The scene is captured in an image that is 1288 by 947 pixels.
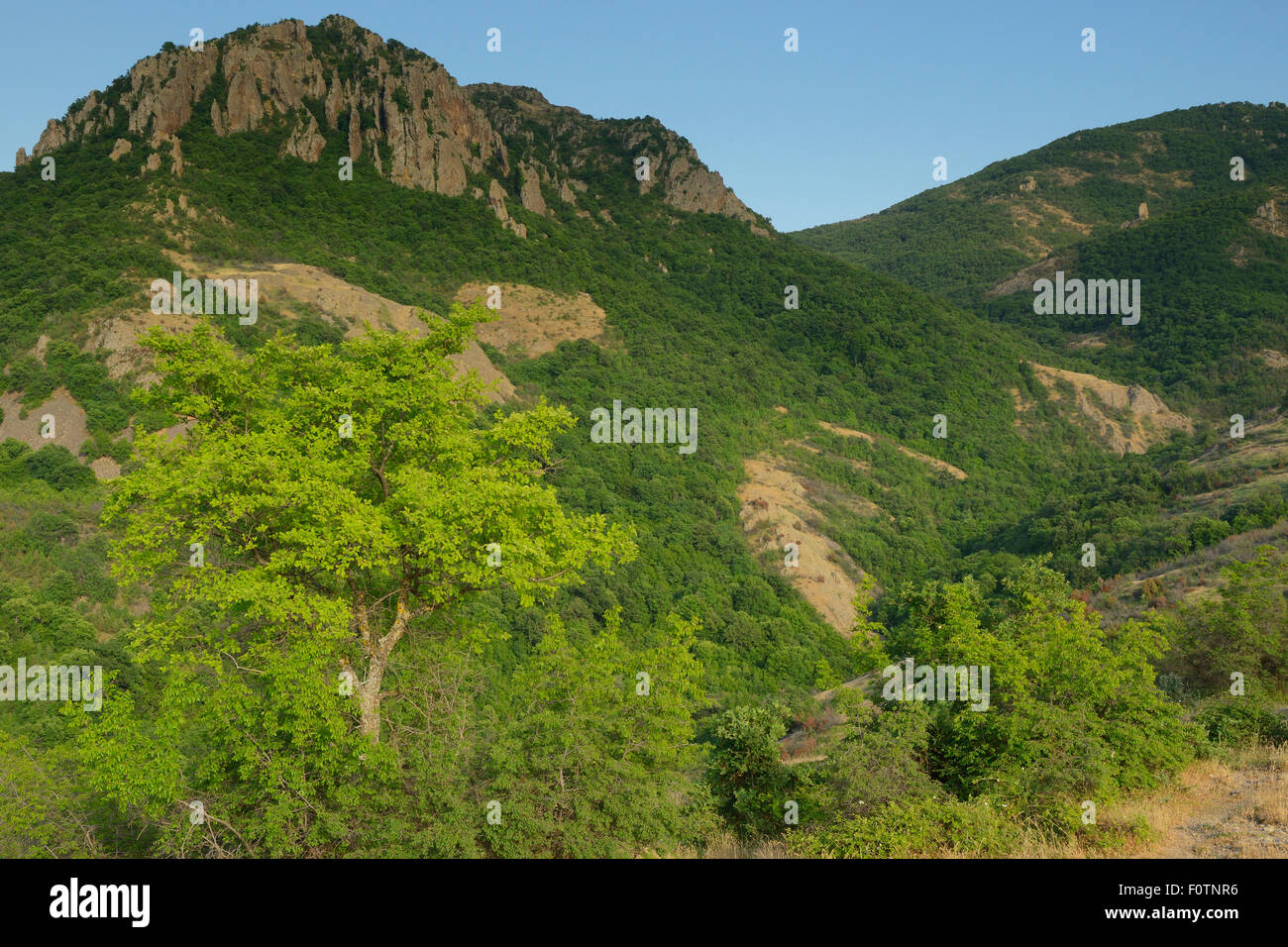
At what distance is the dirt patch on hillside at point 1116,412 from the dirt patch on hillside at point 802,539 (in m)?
45.2

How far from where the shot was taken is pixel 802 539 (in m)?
57.2

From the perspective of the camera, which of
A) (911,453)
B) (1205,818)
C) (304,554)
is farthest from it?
(911,453)

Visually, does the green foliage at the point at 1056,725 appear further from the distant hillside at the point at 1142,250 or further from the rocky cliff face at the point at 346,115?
the distant hillside at the point at 1142,250

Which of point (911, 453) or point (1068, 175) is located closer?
point (911, 453)

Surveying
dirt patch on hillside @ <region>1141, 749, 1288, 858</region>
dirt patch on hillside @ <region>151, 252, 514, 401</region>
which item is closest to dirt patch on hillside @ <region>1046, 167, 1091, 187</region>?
dirt patch on hillside @ <region>151, 252, 514, 401</region>

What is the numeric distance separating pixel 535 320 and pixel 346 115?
3679 centimetres

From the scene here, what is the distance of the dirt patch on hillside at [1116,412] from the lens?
90750 millimetres

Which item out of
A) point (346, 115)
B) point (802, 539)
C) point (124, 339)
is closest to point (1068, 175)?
point (346, 115)

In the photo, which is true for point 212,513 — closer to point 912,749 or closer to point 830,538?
point 912,749

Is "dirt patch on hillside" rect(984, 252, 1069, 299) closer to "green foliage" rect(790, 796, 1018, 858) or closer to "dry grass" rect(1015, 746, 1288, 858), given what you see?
"dry grass" rect(1015, 746, 1288, 858)

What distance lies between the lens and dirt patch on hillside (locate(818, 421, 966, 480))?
78025mm

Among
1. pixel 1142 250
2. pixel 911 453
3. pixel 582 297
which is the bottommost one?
pixel 911 453

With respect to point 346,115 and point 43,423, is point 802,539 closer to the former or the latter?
point 43,423

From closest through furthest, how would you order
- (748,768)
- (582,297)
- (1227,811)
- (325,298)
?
(1227,811) < (748,768) < (325,298) < (582,297)
